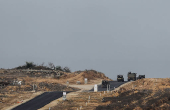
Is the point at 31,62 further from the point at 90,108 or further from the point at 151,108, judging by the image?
the point at 151,108

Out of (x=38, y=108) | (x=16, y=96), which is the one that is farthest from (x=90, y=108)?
(x=16, y=96)

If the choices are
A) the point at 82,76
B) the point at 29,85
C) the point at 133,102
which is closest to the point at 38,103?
the point at 133,102

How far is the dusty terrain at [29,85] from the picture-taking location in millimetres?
47356

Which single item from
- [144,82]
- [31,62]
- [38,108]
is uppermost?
[31,62]

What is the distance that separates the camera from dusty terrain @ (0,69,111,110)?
155ft

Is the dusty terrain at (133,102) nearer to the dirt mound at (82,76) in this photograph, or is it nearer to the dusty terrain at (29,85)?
the dusty terrain at (29,85)

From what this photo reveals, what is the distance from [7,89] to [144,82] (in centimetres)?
2872

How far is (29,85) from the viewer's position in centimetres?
6512

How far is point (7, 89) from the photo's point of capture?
59938 millimetres

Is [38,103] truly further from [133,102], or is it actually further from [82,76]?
[82,76]

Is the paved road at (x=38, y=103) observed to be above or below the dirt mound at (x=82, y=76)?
below

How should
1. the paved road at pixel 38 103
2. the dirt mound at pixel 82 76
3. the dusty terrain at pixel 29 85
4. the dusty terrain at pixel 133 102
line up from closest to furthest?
1. the dusty terrain at pixel 133 102
2. the paved road at pixel 38 103
3. the dusty terrain at pixel 29 85
4. the dirt mound at pixel 82 76

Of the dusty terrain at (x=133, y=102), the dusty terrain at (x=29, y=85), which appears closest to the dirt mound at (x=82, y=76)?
the dusty terrain at (x=29, y=85)

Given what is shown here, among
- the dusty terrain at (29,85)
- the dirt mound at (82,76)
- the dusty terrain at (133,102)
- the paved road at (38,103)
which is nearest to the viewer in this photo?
the dusty terrain at (133,102)
